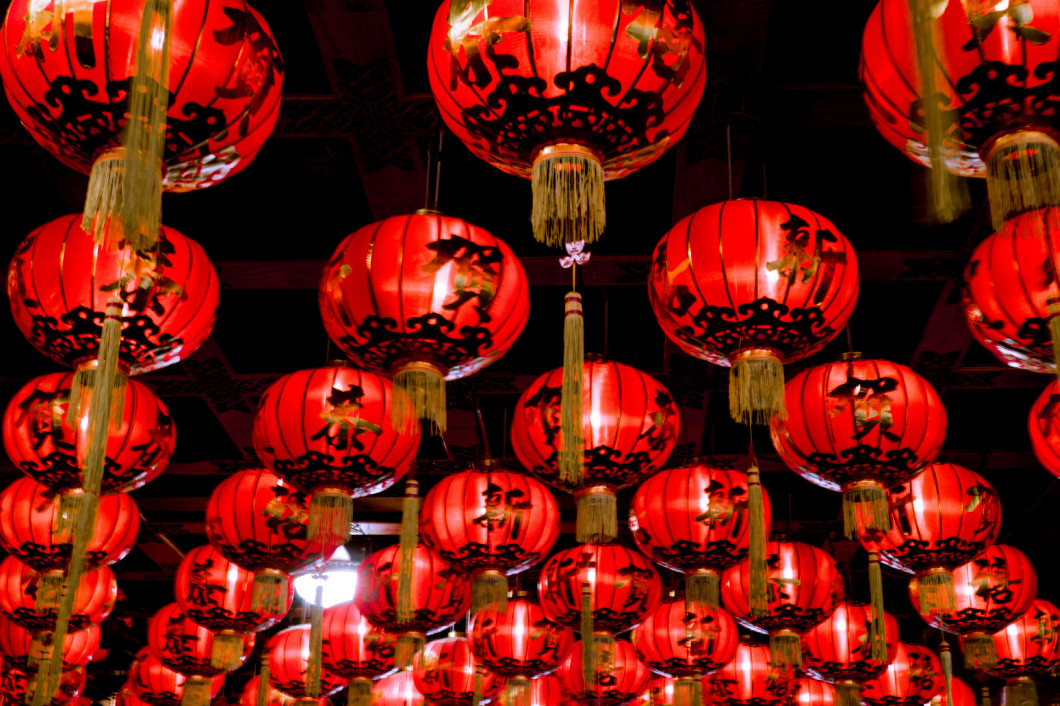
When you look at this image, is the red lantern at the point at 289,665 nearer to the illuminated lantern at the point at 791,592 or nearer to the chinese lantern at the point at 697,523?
the illuminated lantern at the point at 791,592

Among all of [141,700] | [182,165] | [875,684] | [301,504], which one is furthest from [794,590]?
[141,700]

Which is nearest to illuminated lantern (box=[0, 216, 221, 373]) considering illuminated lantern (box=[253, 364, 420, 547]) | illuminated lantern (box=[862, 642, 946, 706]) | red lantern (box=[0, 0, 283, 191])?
illuminated lantern (box=[253, 364, 420, 547])

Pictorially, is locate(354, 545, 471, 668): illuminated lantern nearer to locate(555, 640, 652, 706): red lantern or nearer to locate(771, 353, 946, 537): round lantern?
locate(555, 640, 652, 706): red lantern

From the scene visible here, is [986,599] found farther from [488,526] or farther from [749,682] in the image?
[488,526]

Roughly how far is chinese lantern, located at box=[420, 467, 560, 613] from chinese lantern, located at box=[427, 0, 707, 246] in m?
2.45

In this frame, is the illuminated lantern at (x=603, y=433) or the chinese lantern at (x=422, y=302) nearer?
the chinese lantern at (x=422, y=302)

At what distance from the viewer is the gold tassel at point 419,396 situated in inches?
109

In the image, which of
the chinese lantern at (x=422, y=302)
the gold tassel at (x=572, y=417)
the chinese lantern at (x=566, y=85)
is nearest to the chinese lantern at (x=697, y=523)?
the chinese lantern at (x=422, y=302)

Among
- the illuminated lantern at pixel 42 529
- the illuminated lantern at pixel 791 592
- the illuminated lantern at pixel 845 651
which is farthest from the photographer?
the illuminated lantern at pixel 845 651

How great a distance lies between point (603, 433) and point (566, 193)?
172cm

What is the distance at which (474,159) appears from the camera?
4176mm

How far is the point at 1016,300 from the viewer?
2787mm

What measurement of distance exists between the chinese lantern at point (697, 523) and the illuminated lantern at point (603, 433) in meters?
0.62

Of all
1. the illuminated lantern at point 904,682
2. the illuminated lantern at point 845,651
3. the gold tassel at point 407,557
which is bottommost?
the illuminated lantern at point 904,682
